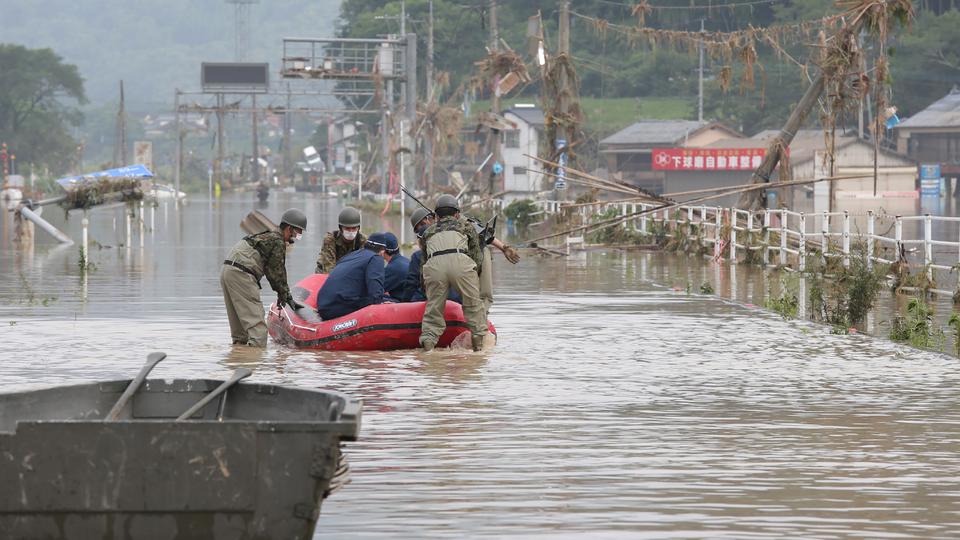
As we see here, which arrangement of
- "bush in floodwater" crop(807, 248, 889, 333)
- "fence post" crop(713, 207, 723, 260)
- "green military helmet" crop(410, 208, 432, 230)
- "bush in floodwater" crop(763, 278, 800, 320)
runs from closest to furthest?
"green military helmet" crop(410, 208, 432, 230), "bush in floodwater" crop(807, 248, 889, 333), "bush in floodwater" crop(763, 278, 800, 320), "fence post" crop(713, 207, 723, 260)

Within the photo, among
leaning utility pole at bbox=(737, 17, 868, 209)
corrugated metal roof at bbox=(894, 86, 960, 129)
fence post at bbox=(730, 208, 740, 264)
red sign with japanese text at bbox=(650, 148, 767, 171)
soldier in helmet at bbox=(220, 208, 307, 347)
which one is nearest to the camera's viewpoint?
soldier in helmet at bbox=(220, 208, 307, 347)

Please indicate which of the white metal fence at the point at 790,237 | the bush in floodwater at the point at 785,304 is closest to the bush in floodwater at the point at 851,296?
the bush in floodwater at the point at 785,304

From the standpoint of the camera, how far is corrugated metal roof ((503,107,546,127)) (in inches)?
4253

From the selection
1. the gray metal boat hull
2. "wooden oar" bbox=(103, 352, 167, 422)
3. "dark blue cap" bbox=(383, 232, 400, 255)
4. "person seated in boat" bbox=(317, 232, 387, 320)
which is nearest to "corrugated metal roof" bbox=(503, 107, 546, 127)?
"dark blue cap" bbox=(383, 232, 400, 255)

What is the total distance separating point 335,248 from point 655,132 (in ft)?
296

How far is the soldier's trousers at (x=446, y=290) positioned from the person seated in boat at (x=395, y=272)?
1020mm

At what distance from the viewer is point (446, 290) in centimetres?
1594

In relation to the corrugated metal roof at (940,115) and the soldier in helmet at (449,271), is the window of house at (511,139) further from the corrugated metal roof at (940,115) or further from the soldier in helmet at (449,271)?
the soldier in helmet at (449,271)

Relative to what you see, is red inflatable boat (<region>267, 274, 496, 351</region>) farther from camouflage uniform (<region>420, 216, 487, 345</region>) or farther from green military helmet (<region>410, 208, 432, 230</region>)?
green military helmet (<region>410, 208, 432, 230</region>)

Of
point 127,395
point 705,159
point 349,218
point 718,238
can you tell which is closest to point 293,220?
point 349,218

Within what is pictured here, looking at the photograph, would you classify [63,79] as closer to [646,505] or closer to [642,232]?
[642,232]

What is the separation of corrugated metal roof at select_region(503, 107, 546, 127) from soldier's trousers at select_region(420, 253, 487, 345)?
91.1 meters

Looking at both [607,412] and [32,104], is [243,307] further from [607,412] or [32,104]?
[32,104]

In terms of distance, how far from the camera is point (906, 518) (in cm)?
864
